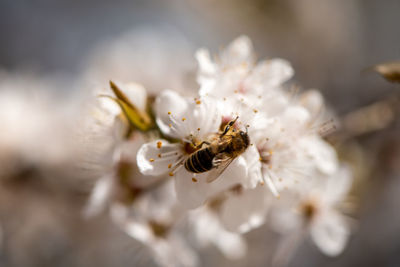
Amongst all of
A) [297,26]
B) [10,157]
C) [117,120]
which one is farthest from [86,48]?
[117,120]

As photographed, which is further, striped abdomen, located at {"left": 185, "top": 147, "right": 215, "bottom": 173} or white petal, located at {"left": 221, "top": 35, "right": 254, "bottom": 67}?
white petal, located at {"left": 221, "top": 35, "right": 254, "bottom": 67}

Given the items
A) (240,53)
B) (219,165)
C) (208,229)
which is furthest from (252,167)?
(208,229)

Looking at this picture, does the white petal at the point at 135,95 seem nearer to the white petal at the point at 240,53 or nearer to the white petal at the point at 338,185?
the white petal at the point at 240,53

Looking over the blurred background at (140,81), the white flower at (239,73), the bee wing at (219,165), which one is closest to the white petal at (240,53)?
the white flower at (239,73)

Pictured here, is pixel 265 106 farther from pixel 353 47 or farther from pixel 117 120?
pixel 353 47

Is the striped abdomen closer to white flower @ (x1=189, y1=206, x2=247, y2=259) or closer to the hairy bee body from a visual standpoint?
the hairy bee body

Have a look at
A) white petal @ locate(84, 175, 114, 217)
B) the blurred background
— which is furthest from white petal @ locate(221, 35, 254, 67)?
white petal @ locate(84, 175, 114, 217)
